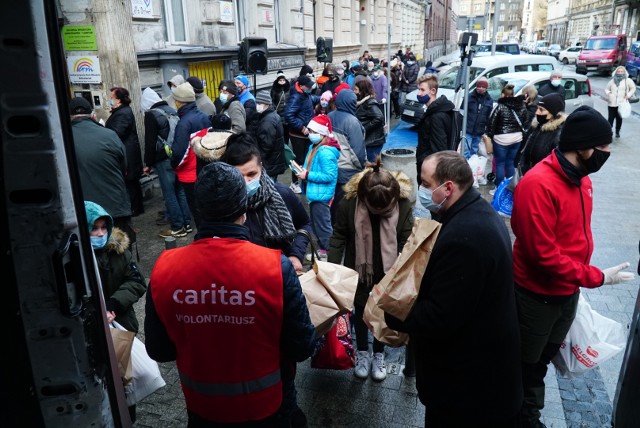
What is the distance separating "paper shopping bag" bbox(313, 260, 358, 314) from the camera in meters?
2.78

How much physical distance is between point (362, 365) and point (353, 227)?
1.11 m

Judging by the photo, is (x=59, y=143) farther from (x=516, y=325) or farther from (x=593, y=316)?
(x=593, y=316)

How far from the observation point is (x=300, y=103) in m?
8.37

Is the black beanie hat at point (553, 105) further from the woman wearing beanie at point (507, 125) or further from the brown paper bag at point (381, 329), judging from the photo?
the brown paper bag at point (381, 329)

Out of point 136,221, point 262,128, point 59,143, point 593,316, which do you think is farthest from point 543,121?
point 136,221

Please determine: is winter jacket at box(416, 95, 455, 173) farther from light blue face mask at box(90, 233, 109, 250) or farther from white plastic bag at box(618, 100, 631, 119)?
white plastic bag at box(618, 100, 631, 119)

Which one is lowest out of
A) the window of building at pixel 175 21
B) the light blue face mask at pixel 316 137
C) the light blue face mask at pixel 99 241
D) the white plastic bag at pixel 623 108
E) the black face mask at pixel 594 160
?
the white plastic bag at pixel 623 108

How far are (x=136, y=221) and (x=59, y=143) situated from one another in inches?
259

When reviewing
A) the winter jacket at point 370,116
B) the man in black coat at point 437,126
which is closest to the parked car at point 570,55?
the winter jacket at point 370,116

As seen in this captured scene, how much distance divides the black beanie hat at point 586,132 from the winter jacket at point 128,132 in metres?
5.13

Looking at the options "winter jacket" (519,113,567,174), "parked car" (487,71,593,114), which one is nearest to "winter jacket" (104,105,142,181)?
"winter jacket" (519,113,567,174)

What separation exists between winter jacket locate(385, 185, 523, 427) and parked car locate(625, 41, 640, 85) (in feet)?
104

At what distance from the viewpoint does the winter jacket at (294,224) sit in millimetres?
3172

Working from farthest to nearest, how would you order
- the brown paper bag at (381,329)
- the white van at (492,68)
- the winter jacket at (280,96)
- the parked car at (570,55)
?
the parked car at (570,55), the white van at (492,68), the winter jacket at (280,96), the brown paper bag at (381,329)
